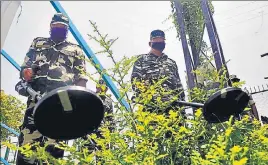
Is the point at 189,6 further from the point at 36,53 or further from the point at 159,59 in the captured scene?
the point at 36,53

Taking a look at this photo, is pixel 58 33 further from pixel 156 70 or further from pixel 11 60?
pixel 11 60

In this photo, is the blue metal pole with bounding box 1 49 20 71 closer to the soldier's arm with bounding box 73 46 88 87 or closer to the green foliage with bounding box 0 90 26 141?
the soldier's arm with bounding box 73 46 88 87

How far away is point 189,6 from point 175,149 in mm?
2708

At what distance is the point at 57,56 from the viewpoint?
2.57m

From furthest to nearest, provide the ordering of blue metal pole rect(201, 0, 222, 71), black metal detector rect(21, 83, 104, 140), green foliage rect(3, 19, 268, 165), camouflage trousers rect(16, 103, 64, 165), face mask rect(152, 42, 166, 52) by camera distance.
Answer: face mask rect(152, 42, 166, 52)
blue metal pole rect(201, 0, 222, 71)
camouflage trousers rect(16, 103, 64, 165)
green foliage rect(3, 19, 268, 165)
black metal detector rect(21, 83, 104, 140)

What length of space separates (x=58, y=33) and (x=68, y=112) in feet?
4.62

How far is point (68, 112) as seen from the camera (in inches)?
52.8

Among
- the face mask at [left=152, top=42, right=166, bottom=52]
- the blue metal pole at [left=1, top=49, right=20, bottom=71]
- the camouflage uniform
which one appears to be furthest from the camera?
the blue metal pole at [left=1, top=49, right=20, bottom=71]

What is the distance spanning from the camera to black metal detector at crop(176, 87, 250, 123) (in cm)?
156

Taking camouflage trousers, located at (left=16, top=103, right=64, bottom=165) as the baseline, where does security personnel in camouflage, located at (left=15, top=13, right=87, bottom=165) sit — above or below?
above

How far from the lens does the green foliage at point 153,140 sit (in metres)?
1.47

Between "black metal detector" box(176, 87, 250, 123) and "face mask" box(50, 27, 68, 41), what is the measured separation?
1.45 metres

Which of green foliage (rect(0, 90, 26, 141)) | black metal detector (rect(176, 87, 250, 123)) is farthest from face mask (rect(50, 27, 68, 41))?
green foliage (rect(0, 90, 26, 141))

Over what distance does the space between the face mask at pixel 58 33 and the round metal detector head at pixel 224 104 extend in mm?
1484
